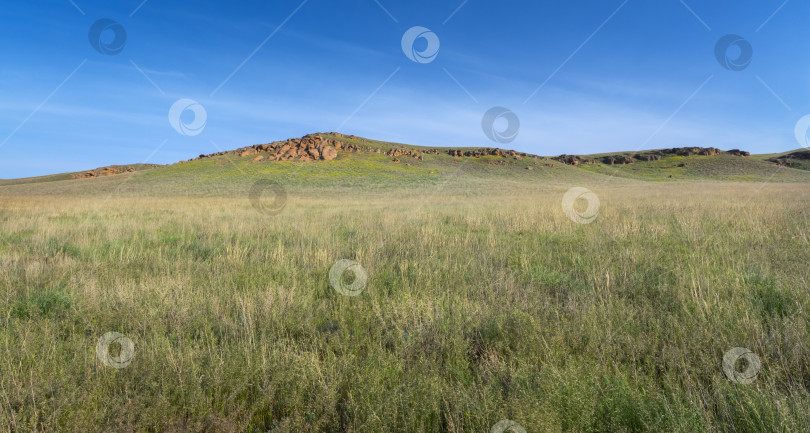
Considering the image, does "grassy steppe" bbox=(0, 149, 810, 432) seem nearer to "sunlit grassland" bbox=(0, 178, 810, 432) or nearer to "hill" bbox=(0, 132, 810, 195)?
"sunlit grassland" bbox=(0, 178, 810, 432)

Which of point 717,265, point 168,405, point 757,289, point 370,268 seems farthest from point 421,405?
point 717,265

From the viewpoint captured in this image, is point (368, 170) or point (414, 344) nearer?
point (414, 344)

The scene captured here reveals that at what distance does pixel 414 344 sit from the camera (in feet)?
8.68

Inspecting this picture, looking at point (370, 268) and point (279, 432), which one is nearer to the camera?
point (279, 432)

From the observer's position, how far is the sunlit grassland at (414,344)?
1863mm

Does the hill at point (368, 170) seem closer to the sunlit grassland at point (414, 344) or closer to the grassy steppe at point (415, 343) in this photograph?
the grassy steppe at point (415, 343)

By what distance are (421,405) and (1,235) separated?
11.1 metres

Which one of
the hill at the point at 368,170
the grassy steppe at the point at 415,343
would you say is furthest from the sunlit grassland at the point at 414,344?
the hill at the point at 368,170

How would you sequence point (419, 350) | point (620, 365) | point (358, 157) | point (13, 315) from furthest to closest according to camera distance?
point (358, 157)
point (13, 315)
point (419, 350)
point (620, 365)

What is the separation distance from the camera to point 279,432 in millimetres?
1801

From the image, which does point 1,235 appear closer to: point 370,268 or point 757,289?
point 370,268

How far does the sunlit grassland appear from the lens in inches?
73.4

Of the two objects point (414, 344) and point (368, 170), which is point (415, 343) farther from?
point (368, 170)

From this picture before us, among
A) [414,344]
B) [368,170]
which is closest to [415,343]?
[414,344]
